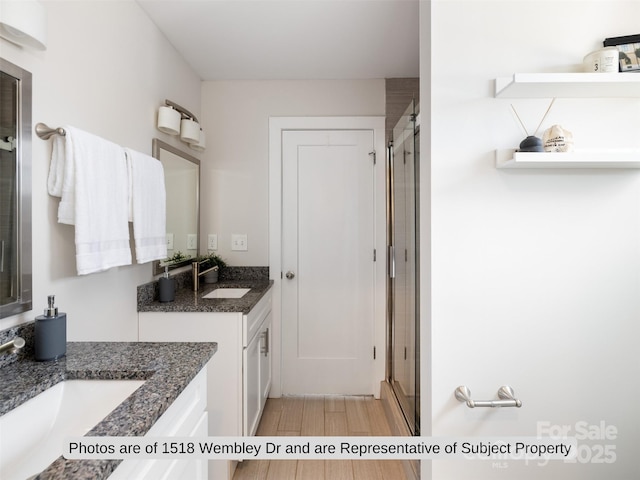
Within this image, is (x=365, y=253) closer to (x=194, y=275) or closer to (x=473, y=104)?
(x=194, y=275)

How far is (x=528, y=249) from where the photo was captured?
1284 mm

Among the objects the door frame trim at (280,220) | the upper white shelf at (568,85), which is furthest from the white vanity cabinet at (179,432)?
the door frame trim at (280,220)

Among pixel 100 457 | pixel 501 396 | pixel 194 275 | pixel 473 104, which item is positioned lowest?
pixel 501 396

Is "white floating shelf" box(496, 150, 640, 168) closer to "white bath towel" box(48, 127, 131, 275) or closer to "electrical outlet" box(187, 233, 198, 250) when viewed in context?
"white bath towel" box(48, 127, 131, 275)

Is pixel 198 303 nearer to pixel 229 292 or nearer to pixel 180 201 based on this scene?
pixel 229 292

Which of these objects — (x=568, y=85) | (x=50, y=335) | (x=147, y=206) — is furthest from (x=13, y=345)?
(x=568, y=85)

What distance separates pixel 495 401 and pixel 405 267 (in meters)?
0.95

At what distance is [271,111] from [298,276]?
4.27 ft

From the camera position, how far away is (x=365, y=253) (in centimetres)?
274

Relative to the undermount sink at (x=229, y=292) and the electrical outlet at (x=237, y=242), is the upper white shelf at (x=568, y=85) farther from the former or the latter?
the electrical outlet at (x=237, y=242)

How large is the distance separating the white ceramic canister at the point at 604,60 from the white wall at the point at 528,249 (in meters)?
0.09

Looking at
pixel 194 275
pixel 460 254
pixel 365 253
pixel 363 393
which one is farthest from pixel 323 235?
pixel 460 254

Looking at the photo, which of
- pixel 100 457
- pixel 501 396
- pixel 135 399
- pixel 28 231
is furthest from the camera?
pixel 501 396

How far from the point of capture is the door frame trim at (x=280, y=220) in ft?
8.90
